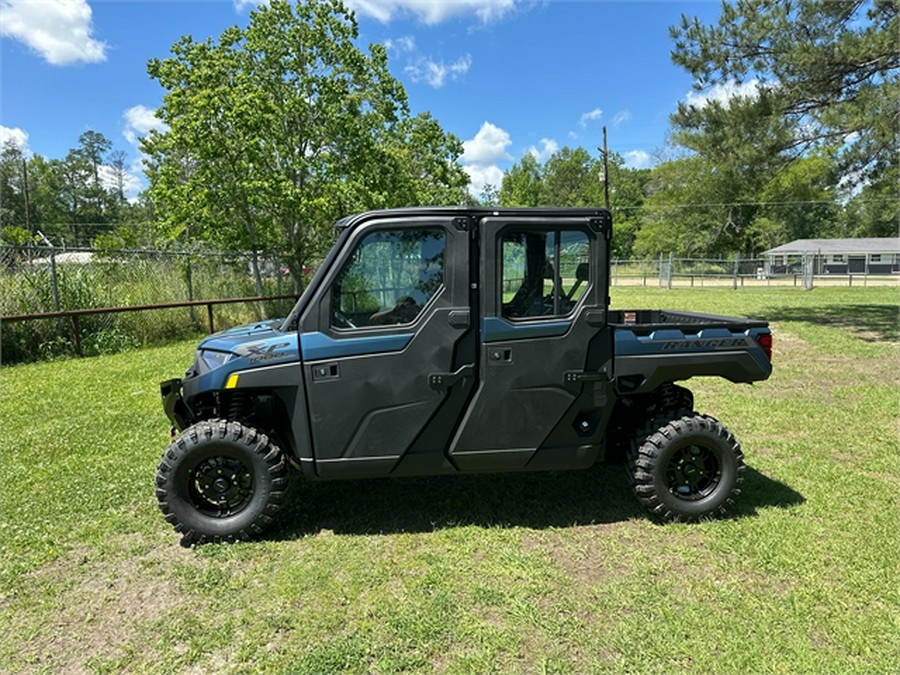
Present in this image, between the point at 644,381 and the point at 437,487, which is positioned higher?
the point at 644,381

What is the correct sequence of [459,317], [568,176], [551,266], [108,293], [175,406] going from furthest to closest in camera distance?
[568,176] → [108,293] → [175,406] → [551,266] → [459,317]

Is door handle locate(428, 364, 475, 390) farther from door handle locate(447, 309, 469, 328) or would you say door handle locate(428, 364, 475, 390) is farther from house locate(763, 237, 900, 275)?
house locate(763, 237, 900, 275)

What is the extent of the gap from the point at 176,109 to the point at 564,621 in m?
16.2

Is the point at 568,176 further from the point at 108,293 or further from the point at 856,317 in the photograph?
the point at 108,293

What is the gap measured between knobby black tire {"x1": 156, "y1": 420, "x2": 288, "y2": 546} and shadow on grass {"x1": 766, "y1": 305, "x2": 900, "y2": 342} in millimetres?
12428

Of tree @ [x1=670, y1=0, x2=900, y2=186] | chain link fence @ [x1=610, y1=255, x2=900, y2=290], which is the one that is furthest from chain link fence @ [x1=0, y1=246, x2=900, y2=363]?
chain link fence @ [x1=610, y1=255, x2=900, y2=290]

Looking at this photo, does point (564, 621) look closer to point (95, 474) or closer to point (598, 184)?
point (95, 474)

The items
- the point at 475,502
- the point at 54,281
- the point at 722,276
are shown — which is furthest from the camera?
the point at 722,276

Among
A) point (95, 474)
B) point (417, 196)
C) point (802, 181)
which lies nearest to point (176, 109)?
point (417, 196)

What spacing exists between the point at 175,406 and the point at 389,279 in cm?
177

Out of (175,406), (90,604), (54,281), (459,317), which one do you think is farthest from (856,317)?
(54,281)

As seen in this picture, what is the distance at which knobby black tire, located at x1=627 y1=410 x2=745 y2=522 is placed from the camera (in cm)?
346

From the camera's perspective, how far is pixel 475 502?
3920mm

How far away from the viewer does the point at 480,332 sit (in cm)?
327
